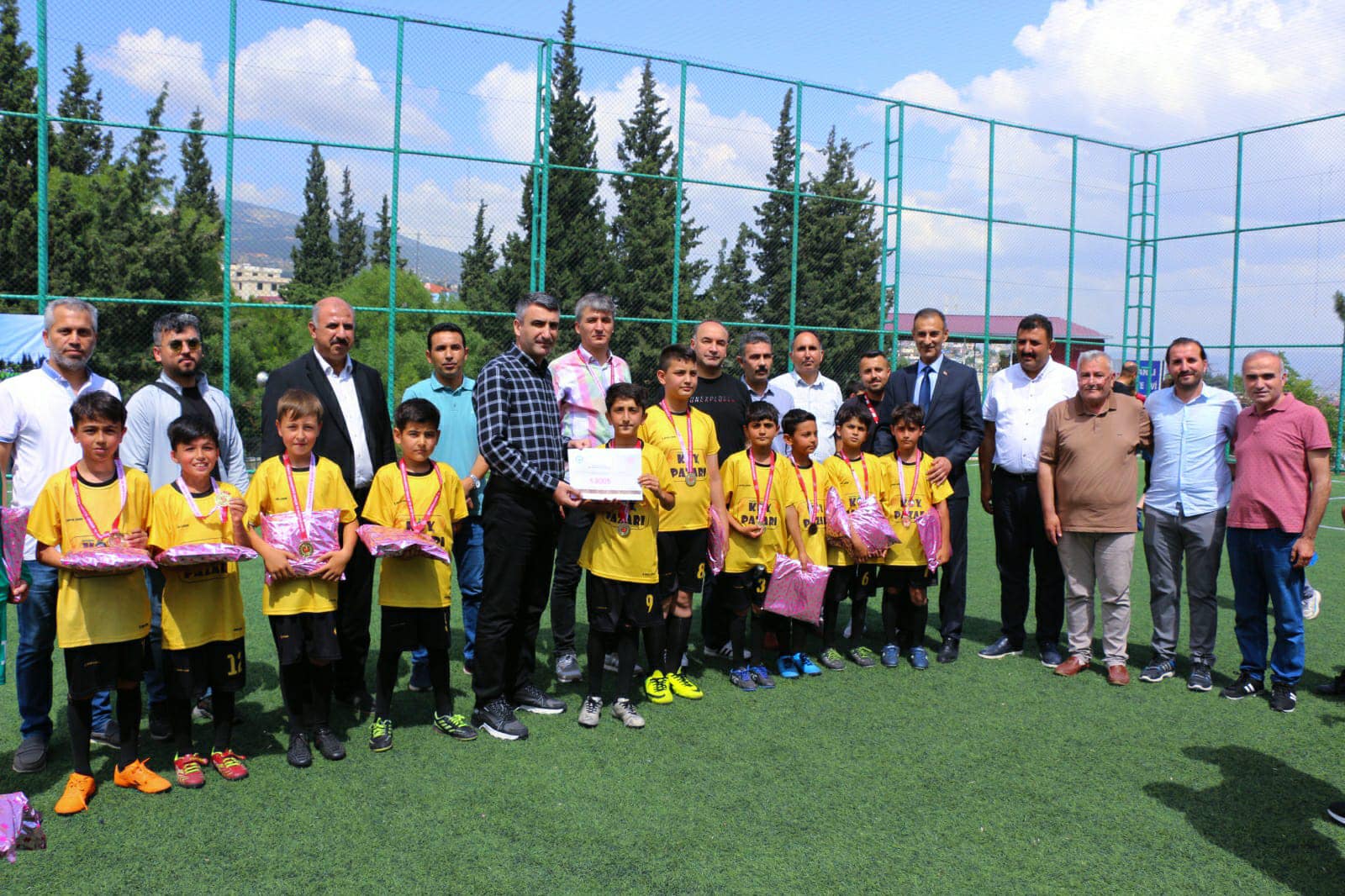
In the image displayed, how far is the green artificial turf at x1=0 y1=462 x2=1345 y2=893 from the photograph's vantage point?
116 inches

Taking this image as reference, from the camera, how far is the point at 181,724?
3641mm

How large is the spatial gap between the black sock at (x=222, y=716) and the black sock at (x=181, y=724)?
0.10 meters

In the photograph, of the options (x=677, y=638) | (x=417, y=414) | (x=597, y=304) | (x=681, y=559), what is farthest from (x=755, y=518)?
(x=417, y=414)

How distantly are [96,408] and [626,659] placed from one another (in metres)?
2.42

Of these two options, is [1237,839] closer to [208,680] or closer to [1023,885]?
[1023,885]

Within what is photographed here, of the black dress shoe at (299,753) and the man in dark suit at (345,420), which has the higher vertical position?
the man in dark suit at (345,420)

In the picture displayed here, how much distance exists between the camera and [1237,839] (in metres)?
3.26

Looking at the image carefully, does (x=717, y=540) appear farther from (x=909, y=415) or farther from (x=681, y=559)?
(x=909, y=415)

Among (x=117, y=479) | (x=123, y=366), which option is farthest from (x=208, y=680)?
(x=123, y=366)

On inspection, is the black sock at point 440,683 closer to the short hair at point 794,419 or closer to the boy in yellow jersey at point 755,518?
the boy in yellow jersey at point 755,518

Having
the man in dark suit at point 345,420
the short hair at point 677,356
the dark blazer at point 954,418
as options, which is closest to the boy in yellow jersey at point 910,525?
the dark blazer at point 954,418

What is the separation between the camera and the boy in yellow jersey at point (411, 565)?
13.1 ft

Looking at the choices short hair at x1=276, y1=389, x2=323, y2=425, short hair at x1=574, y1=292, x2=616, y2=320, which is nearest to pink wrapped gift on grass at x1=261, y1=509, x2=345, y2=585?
short hair at x1=276, y1=389, x2=323, y2=425

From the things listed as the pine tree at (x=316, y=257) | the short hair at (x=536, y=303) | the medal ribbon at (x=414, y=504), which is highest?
the pine tree at (x=316, y=257)
